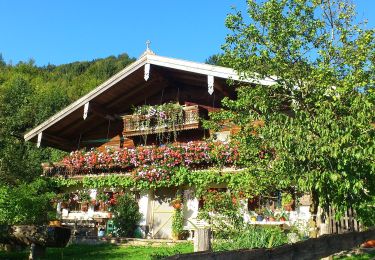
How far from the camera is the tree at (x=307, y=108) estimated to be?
24.4ft

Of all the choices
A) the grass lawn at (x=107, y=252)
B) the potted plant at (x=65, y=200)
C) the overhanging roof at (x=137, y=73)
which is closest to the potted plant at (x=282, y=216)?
the grass lawn at (x=107, y=252)

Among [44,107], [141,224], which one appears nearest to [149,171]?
[141,224]

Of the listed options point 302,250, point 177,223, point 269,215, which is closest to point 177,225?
point 177,223

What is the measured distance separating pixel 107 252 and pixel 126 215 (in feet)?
14.8

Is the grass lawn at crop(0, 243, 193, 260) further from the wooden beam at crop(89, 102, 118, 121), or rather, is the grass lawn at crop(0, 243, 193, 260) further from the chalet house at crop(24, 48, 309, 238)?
the wooden beam at crop(89, 102, 118, 121)

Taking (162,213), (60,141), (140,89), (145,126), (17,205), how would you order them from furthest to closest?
(60,141) < (140,89) < (145,126) < (162,213) < (17,205)

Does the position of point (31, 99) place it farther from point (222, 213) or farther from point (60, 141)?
point (222, 213)

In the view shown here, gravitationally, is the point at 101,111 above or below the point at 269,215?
above

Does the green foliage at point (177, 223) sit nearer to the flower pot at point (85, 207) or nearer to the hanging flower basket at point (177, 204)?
the hanging flower basket at point (177, 204)

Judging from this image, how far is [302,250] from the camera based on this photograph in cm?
582

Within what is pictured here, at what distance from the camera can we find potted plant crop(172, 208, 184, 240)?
1809cm

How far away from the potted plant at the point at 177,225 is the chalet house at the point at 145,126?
422mm

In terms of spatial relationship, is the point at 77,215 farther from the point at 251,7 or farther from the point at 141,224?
the point at 251,7

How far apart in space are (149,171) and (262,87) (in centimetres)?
843
